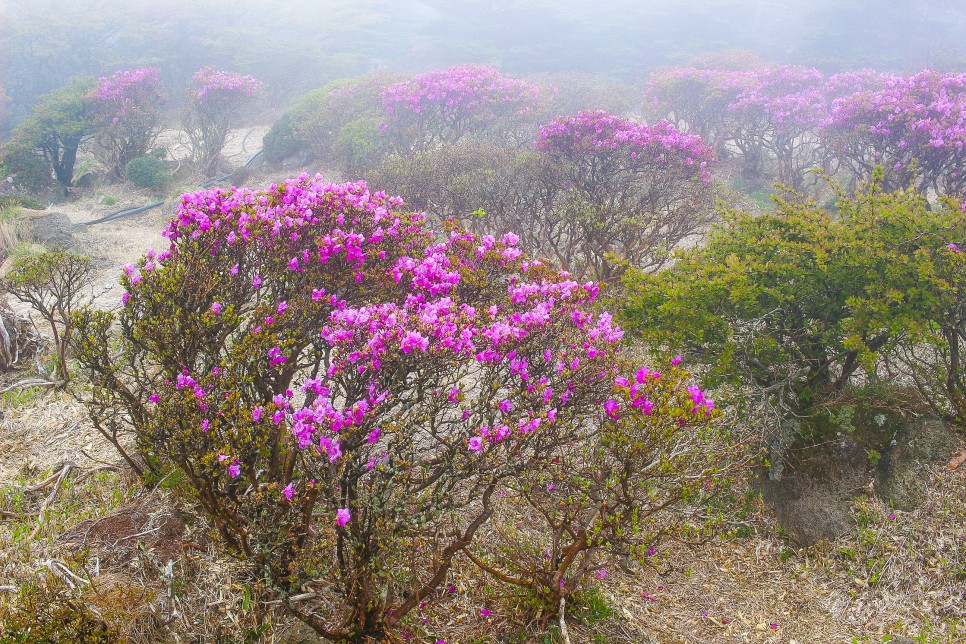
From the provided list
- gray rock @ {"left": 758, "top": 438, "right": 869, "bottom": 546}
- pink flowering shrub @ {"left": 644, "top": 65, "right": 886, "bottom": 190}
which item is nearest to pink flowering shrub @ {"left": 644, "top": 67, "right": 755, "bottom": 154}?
pink flowering shrub @ {"left": 644, "top": 65, "right": 886, "bottom": 190}

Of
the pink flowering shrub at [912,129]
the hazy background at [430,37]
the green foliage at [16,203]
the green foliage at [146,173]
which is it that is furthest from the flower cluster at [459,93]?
the hazy background at [430,37]

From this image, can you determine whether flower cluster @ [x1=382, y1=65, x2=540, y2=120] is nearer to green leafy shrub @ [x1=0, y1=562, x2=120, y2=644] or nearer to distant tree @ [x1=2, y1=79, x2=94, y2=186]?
distant tree @ [x1=2, y1=79, x2=94, y2=186]

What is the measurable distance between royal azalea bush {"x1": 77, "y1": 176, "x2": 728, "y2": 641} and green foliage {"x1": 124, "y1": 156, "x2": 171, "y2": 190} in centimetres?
1850

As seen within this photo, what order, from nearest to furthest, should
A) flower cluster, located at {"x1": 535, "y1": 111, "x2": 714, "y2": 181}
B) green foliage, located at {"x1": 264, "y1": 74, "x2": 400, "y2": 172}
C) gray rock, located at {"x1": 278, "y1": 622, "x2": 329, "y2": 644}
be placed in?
gray rock, located at {"x1": 278, "y1": 622, "x2": 329, "y2": 644} → flower cluster, located at {"x1": 535, "y1": 111, "x2": 714, "y2": 181} → green foliage, located at {"x1": 264, "y1": 74, "x2": 400, "y2": 172}

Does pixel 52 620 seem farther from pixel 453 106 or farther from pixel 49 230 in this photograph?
pixel 453 106

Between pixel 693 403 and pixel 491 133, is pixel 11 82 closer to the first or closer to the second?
pixel 491 133

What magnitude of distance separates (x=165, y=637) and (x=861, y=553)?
264 inches

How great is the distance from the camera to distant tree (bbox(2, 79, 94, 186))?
20625mm

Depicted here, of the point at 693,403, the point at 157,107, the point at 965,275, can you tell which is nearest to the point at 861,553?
the point at 965,275

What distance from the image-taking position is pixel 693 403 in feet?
12.7

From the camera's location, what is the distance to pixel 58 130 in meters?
20.8

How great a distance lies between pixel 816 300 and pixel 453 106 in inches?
701

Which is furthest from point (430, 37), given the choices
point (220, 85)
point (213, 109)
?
point (213, 109)

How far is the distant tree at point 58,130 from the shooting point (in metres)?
20.6
